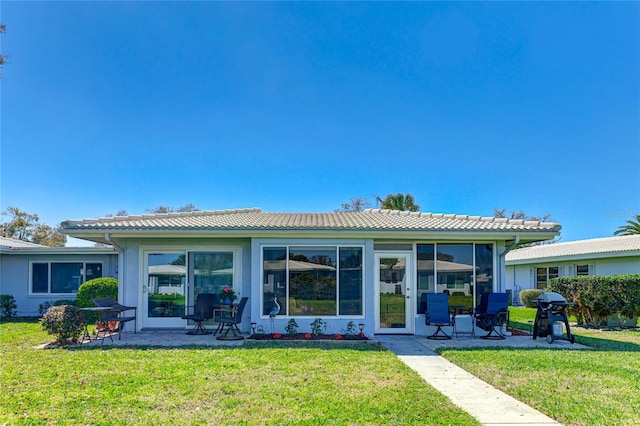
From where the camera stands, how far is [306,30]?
1236cm

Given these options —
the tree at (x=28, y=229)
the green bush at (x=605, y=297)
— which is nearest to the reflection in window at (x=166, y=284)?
the green bush at (x=605, y=297)

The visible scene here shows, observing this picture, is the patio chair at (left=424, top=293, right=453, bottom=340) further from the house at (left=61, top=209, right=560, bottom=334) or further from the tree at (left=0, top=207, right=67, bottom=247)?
the tree at (left=0, top=207, right=67, bottom=247)

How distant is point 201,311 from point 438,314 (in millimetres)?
5818

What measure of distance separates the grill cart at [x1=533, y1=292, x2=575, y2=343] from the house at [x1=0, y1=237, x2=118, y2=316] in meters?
13.9

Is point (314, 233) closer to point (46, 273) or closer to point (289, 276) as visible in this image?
point (289, 276)

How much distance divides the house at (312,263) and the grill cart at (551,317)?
115 centimetres

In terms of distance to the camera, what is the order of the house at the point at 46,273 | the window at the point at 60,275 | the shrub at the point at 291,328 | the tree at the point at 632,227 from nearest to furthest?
the shrub at the point at 291,328 < the house at the point at 46,273 < the window at the point at 60,275 < the tree at the point at 632,227

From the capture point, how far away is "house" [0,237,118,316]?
49.8 feet

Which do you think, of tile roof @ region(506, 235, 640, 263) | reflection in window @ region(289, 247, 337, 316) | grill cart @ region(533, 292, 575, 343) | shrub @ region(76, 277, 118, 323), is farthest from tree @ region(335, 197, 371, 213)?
grill cart @ region(533, 292, 575, 343)

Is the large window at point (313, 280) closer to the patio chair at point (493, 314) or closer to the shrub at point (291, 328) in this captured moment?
the shrub at point (291, 328)

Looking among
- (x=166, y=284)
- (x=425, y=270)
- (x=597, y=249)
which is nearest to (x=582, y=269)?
(x=597, y=249)

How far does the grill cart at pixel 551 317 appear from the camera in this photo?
9.22 meters

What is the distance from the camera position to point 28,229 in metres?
37.6

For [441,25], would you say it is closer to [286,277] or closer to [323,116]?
[323,116]
